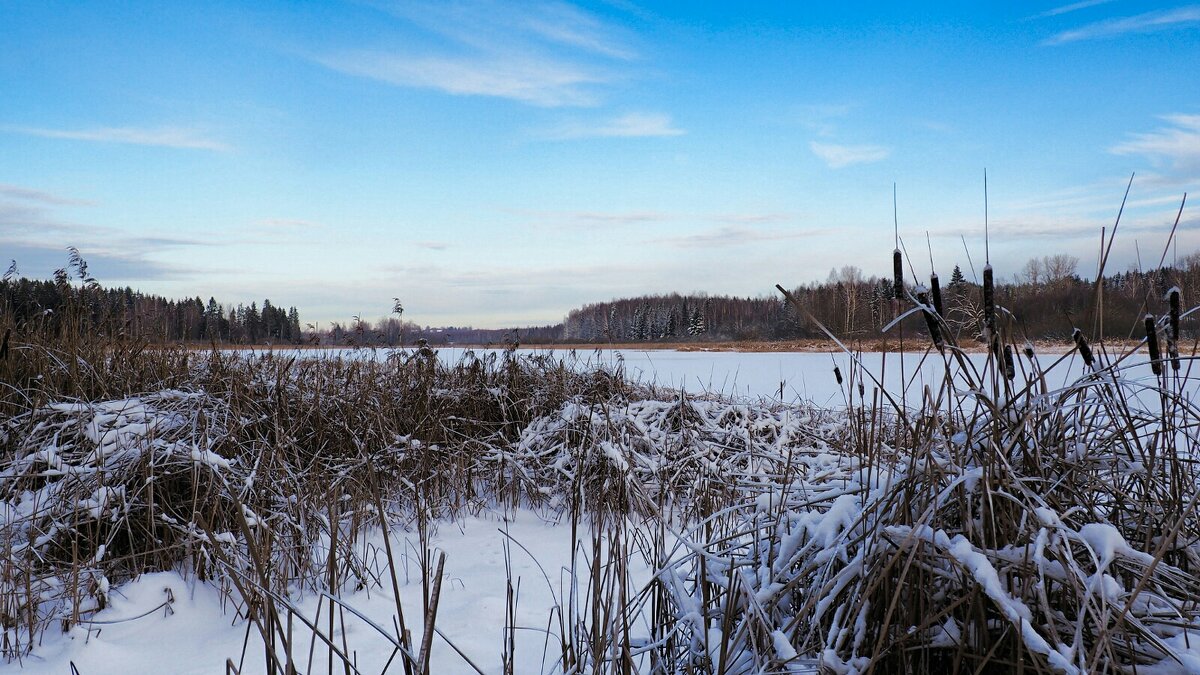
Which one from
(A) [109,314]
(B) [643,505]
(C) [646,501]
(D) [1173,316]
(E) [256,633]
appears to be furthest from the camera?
(A) [109,314]

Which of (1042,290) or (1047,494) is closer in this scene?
(1047,494)

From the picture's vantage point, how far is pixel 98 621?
286 centimetres

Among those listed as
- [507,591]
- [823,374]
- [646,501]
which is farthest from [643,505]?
[823,374]

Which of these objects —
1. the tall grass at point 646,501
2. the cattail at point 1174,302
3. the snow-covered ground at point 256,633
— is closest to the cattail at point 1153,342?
the tall grass at point 646,501

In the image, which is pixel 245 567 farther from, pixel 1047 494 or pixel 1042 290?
pixel 1042 290

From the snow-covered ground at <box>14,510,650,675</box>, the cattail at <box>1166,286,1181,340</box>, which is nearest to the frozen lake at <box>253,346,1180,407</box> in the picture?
the cattail at <box>1166,286,1181,340</box>

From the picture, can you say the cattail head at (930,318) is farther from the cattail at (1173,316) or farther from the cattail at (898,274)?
the cattail at (1173,316)

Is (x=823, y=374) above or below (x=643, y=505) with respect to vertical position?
below

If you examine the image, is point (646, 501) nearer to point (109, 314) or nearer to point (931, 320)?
point (931, 320)

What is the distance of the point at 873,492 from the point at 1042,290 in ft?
4.41

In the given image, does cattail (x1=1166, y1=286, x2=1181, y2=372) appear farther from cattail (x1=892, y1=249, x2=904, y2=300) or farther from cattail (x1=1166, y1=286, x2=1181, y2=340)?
cattail (x1=892, y1=249, x2=904, y2=300)

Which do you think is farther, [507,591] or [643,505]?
[643,505]

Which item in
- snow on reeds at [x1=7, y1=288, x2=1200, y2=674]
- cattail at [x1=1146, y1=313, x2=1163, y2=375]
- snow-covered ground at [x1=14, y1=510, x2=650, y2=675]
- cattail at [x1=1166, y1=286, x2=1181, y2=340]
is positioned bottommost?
snow-covered ground at [x1=14, y1=510, x2=650, y2=675]

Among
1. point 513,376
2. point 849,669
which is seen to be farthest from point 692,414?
point 849,669
